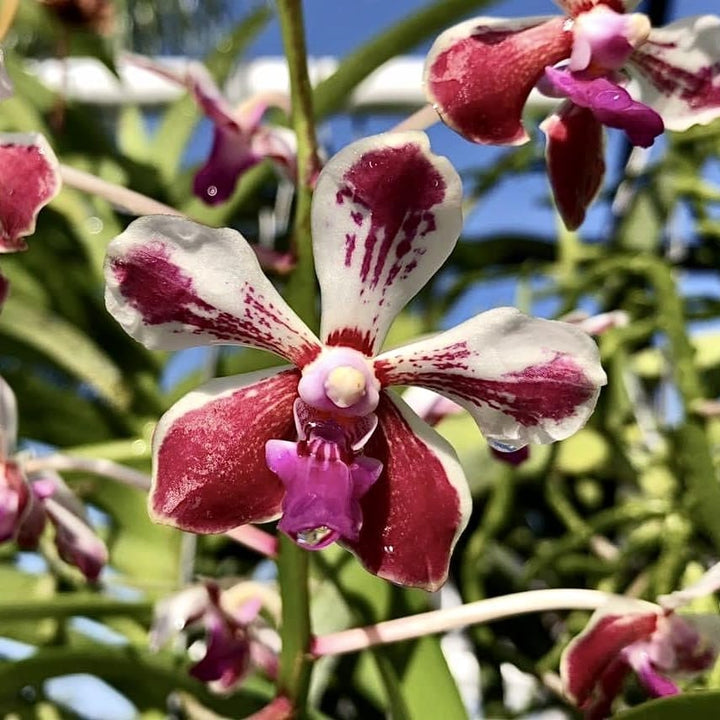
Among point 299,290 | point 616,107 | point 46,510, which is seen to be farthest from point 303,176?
point 46,510

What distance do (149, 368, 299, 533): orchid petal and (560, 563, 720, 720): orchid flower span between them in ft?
0.66

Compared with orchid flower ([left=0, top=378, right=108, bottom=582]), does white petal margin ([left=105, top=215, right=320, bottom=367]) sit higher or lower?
higher

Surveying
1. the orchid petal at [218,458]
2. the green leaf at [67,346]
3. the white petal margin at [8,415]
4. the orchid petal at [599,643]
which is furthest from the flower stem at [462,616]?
the green leaf at [67,346]

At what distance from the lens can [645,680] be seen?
A: 554mm

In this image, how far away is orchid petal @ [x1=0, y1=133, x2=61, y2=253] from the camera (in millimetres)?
467

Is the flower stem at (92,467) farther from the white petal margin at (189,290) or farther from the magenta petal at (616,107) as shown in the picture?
the magenta petal at (616,107)

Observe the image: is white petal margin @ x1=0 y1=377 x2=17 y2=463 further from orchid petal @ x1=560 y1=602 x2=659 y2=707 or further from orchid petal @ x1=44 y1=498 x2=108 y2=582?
orchid petal @ x1=560 y1=602 x2=659 y2=707

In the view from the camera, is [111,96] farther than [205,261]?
Yes

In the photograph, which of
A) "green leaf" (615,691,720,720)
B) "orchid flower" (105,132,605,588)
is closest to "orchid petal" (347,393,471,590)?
"orchid flower" (105,132,605,588)

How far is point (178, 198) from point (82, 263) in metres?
0.16

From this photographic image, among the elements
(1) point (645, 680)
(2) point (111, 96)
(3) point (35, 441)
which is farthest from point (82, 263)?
(1) point (645, 680)

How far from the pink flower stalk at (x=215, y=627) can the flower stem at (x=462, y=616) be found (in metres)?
0.11

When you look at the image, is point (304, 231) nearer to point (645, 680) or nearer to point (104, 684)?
point (645, 680)

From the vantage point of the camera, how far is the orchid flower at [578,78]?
0.47m
